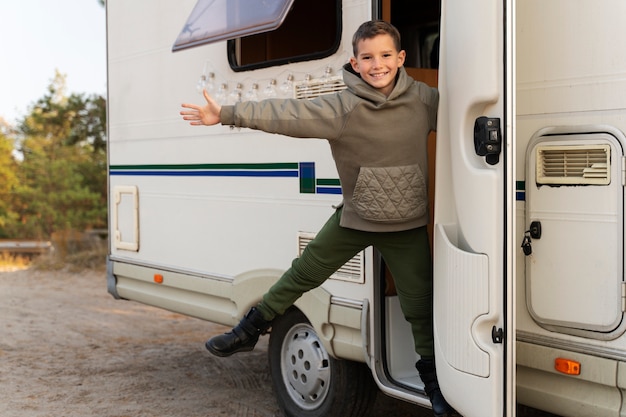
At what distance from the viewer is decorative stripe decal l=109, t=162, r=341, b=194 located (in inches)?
174

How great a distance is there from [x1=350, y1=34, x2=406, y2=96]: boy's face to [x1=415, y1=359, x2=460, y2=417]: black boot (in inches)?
46.2

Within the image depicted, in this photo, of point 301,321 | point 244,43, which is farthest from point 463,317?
point 244,43

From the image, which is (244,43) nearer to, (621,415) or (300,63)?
(300,63)

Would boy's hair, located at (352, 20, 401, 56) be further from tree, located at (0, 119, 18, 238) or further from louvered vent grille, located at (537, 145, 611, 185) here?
tree, located at (0, 119, 18, 238)

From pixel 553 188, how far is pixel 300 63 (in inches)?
64.6

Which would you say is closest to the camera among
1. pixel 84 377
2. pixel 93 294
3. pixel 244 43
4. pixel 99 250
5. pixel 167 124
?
pixel 244 43

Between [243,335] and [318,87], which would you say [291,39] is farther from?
[243,335]

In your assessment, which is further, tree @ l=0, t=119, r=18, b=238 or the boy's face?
tree @ l=0, t=119, r=18, b=238

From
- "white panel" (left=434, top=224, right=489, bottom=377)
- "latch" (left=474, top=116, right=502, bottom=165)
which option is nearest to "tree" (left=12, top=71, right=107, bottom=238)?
"white panel" (left=434, top=224, right=489, bottom=377)

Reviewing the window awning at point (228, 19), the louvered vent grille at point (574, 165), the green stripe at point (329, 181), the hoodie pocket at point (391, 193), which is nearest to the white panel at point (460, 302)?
the hoodie pocket at point (391, 193)

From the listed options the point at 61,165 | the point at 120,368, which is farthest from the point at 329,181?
the point at 61,165

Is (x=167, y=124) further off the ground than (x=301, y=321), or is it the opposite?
(x=167, y=124)

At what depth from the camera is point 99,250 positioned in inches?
481

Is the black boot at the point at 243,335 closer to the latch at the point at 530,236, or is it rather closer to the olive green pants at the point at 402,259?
the olive green pants at the point at 402,259
